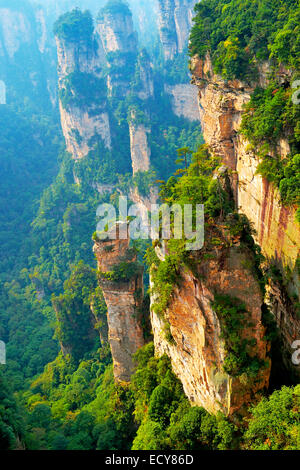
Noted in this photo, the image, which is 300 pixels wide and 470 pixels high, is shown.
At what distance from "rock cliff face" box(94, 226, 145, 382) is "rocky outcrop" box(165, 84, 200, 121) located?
4487 centimetres

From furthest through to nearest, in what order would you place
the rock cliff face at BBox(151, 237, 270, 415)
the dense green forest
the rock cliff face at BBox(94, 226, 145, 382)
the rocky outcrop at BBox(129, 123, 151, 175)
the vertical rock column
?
1. the vertical rock column
2. the rocky outcrop at BBox(129, 123, 151, 175)
3. the rock cliff face at BBox(94, 226, 145, 382)
4. the dense green forest
5. the rock cliff face at BBox(151, 237, 270, 415)

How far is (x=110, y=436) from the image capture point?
757 inches

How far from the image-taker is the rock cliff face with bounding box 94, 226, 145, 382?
64.6 ft

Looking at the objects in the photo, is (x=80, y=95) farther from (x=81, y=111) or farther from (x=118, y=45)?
(x=118, y=45)

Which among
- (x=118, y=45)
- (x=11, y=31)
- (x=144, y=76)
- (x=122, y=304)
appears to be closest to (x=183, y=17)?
(x=118, y=45)

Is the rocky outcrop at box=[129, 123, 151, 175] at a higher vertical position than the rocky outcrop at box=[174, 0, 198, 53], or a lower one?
lower

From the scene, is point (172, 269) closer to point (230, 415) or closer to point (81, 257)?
point (230, 415)

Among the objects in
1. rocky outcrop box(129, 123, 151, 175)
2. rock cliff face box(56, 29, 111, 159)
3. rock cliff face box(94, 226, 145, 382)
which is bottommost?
rock cliff face box(94, 226, 145, 382)

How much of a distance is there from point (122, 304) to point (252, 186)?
9039 millimetres

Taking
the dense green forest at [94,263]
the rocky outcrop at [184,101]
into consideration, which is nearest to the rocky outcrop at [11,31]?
the dense green forest at [94,263]

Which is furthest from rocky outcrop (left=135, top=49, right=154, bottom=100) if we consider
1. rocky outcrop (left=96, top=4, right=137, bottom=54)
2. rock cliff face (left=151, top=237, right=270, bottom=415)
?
rock cliff face (left=151, top=237, right=270, bottom=415)

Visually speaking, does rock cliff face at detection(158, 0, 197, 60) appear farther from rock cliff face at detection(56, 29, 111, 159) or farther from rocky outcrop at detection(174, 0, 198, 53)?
rock cliff face at detection(56, 29, 111, 159)

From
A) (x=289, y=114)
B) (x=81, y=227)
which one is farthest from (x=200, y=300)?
(x=81, y=227)
